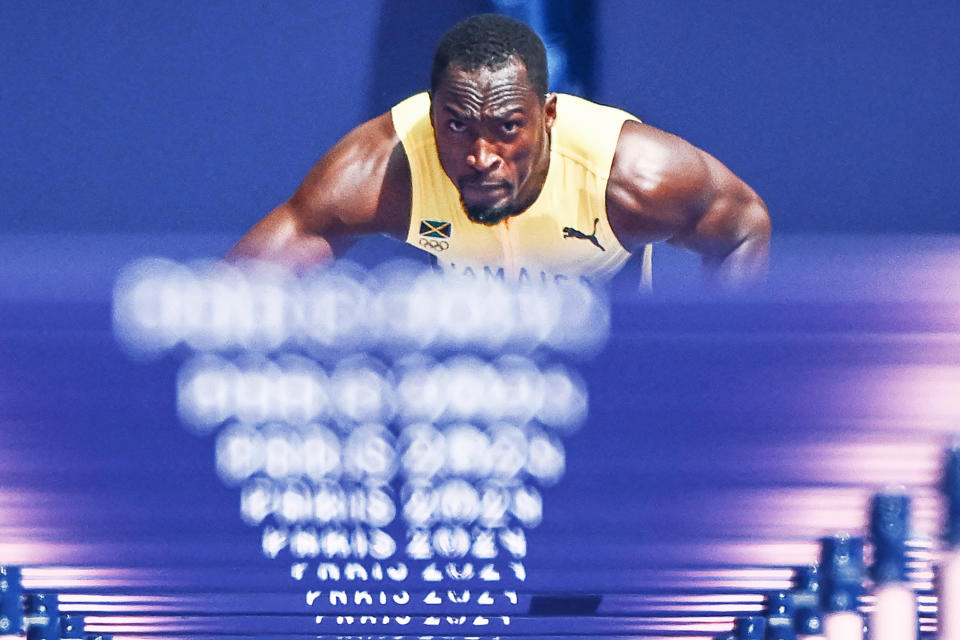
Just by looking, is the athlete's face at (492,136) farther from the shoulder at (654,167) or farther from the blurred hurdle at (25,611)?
the blurred hurdle at (25,611)

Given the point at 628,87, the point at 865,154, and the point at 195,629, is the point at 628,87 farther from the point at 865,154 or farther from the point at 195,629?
the point at 195,629

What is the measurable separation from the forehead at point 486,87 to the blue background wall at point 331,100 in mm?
655

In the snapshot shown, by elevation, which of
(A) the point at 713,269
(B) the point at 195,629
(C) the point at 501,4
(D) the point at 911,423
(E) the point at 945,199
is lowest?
(B) the point at 195,629

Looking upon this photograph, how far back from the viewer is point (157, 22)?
6.82 feet

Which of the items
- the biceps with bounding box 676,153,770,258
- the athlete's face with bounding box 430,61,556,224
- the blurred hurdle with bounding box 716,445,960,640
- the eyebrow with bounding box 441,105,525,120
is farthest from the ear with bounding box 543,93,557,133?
the blurred hurdle with bounding box 716,445,960,640

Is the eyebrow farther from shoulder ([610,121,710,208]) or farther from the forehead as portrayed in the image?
shoulder ([610,121,710,208])

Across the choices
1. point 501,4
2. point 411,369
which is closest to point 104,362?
point 411,369

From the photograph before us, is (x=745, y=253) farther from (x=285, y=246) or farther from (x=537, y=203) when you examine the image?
(x=285, y=246)

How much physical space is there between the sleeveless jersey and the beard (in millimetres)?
42

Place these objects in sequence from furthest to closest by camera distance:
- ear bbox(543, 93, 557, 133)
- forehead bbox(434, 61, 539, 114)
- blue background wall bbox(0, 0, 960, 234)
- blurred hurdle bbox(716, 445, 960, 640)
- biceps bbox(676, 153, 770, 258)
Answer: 1. blue background wall bbox(0, 0, 960, 234)
2. biceps bbox(676, 153, 770, 258)
3. ear bbox(543, 93, 557, 133)
4. forehead bbox(434, 61, 539, 114)
5. blurred hurdle bbox(716, 445, 960, 640)

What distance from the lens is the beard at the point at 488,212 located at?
149cm

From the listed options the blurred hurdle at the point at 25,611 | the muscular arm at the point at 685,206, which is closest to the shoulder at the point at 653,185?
the muscular arm at the point at 685,206

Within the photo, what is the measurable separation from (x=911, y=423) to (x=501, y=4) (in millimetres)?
1253

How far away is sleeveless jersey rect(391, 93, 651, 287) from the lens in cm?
156
